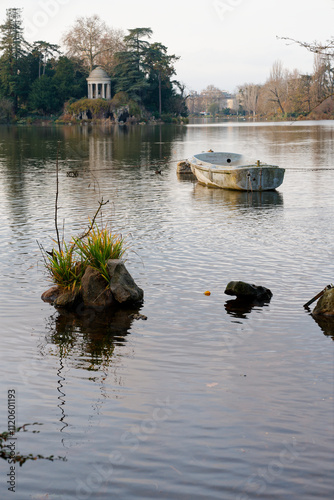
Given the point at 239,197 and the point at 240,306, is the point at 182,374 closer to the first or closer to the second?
the point at 240,306

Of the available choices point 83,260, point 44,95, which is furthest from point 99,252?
point 44,95

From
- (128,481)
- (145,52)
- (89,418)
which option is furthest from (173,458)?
(145,52)

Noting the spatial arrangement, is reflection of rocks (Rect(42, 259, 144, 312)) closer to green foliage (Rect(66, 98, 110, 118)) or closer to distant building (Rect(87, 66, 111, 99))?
green foliage (Rect(66, 98, 110, 118))

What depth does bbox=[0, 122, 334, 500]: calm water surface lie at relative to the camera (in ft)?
22.1

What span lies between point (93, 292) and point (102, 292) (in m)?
0.19

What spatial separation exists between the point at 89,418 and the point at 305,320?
5.43m

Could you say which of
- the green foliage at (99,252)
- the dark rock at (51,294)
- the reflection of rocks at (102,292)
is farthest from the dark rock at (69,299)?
the green foliage at (99,252)

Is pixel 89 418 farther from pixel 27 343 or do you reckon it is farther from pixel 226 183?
pixel 226 183

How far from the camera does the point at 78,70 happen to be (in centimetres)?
14525

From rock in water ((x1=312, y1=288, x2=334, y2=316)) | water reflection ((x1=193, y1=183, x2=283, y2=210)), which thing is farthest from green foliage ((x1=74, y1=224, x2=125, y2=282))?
water reflection ((x1=193, y1=183, x2=283, y2=210))

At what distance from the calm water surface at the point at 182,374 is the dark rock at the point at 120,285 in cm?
38

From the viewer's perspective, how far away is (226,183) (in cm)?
3173

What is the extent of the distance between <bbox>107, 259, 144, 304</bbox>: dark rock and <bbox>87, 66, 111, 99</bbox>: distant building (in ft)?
420

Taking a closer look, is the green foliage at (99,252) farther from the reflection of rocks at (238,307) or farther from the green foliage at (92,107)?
the green foliage at (92,107)
